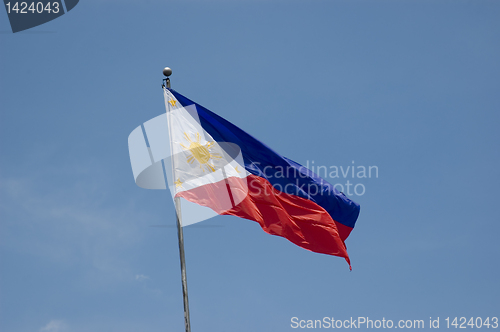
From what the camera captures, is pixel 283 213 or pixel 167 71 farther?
pixel 283 213

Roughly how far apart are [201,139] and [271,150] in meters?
2.85

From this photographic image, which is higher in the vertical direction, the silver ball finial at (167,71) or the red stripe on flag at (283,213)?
the silver ball finial at (167,71)

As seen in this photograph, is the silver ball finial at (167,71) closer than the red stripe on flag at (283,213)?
Yes

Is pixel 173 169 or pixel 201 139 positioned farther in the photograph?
pixel 201 139

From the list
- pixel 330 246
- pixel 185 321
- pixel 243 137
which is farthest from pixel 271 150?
pixel 185 321

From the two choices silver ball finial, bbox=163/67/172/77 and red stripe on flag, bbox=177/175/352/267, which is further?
red stripe on flag, bbox=177/175/352/267

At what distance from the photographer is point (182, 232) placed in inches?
770

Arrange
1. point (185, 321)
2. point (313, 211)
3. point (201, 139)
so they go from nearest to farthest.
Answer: point (185, 321)
point (201, 139)
point (313, 211)

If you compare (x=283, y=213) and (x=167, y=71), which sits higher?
(x=167, y=71)

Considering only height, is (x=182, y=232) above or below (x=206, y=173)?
below

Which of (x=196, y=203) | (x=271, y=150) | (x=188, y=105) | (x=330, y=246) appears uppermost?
(x=188, y=105)

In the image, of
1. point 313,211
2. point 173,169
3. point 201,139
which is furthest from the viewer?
point 313,211

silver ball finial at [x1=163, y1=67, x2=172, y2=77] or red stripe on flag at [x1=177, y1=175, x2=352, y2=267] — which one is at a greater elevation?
silver ball finial at [x1=163, y1=67, x2=172, y2=77]

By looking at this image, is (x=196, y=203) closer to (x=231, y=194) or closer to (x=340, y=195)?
(x=231, y=194)
